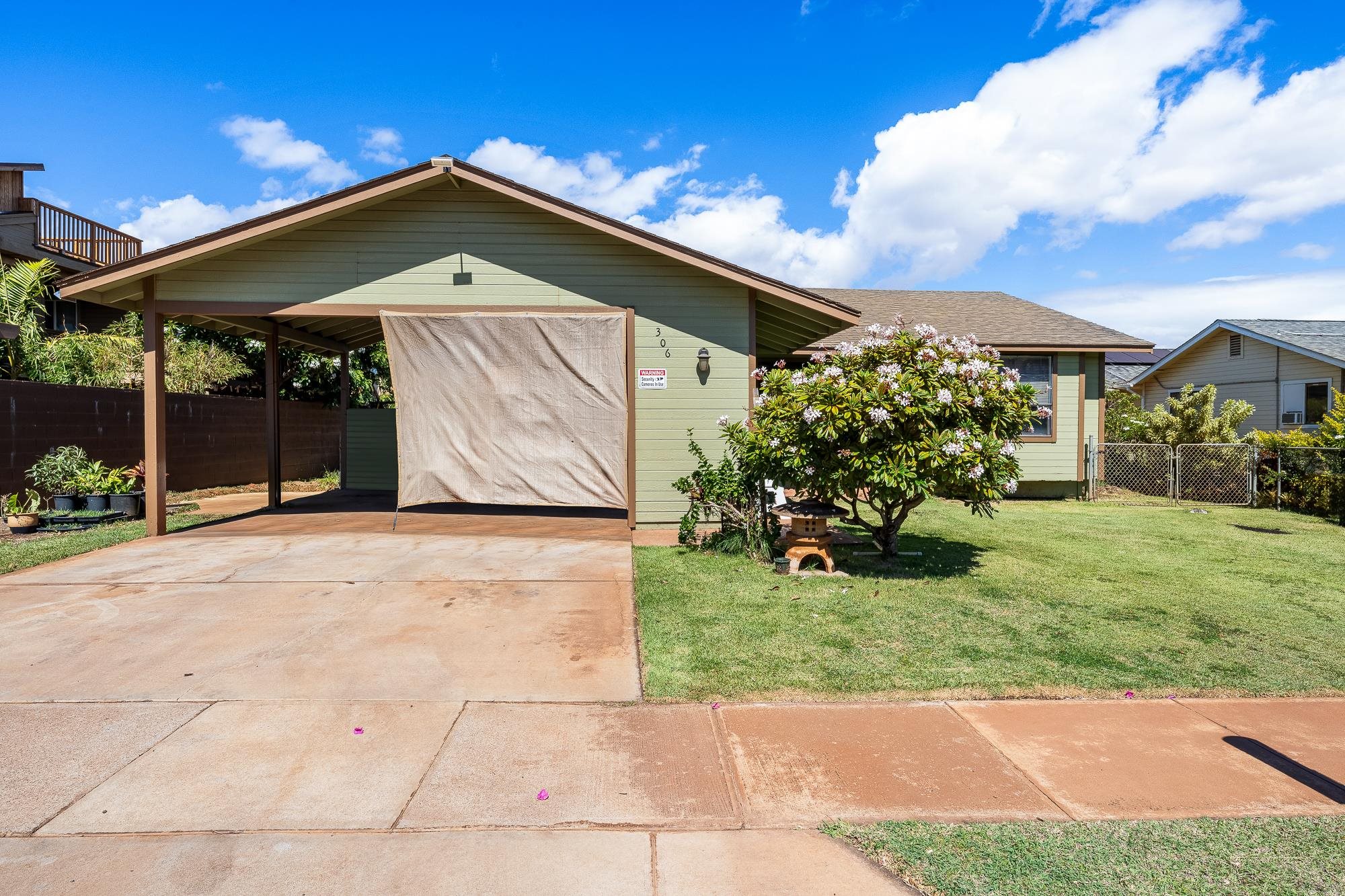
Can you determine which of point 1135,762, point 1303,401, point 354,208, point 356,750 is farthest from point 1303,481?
point 354,208

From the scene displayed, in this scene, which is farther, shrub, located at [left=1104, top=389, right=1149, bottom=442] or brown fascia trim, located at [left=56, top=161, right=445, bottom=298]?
shrub, located at [left=1104, top=389, right=1149, bottom=442]

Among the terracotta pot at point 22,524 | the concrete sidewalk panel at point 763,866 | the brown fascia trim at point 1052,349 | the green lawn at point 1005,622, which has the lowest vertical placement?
the concrete sidewalk panel at point 763,866

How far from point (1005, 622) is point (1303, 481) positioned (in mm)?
10947

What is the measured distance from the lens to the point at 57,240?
62.9ft

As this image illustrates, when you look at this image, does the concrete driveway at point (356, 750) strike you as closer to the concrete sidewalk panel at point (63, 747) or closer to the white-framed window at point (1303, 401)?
the concrete sidewalk panel at point (63, 747)

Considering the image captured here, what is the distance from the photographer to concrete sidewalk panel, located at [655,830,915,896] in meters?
2.49

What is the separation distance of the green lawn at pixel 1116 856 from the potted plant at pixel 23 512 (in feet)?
35.7

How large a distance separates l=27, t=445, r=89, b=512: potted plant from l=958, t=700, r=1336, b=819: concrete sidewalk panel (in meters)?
11.7

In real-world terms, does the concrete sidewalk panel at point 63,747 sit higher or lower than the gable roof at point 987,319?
lower

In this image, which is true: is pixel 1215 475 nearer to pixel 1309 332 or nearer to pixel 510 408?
pixel 1309 332

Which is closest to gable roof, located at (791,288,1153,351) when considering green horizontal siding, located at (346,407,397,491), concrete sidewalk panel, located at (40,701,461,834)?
green horizontal siding, located at (346,407,397,491)

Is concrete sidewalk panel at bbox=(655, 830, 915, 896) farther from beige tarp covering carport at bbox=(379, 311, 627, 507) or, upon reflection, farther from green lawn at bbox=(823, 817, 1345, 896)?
beige tarp covering carport at bbox=(379, 311, 627, 507)

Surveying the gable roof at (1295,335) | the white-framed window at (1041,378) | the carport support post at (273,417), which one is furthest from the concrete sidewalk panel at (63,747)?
the gable roof at (1295,335)

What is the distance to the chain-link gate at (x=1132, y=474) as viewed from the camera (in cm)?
1439
